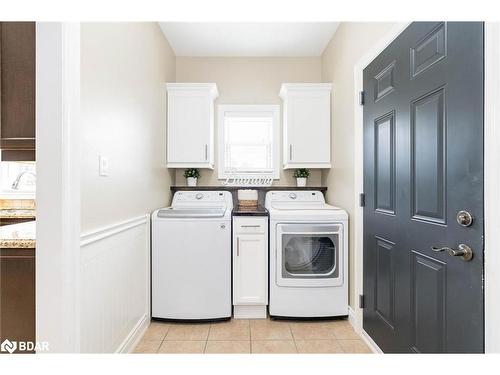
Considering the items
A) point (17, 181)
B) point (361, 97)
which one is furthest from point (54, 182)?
point (17, 181)

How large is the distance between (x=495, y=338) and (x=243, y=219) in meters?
1.70

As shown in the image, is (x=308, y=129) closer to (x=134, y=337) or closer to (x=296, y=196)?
(x=296, y=196)

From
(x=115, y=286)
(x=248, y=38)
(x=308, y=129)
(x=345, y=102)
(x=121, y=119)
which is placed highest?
(x=248, y=38)

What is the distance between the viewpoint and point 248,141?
129 inches

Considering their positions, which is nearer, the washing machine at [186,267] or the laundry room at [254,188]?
the laundry room at [254,188]

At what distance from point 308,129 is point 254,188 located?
86 cm

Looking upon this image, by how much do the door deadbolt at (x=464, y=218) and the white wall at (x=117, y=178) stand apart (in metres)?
1.66

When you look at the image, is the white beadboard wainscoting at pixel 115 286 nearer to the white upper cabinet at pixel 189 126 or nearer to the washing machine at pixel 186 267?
the washing machine at pixel 186 267

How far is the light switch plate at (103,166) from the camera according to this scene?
1548 mm

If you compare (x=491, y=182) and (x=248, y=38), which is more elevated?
(x=248, y=38)

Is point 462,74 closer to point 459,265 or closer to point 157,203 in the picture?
point 459,265

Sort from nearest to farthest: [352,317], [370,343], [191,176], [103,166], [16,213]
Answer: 1. [103,166]
2. [370,343]
3. [352,317]
4. [16,213]
5. [191,176]

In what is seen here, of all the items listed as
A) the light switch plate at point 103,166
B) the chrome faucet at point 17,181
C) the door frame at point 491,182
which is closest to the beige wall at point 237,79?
the light switch plate at point 103,166

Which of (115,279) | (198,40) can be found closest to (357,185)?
(115,279)
